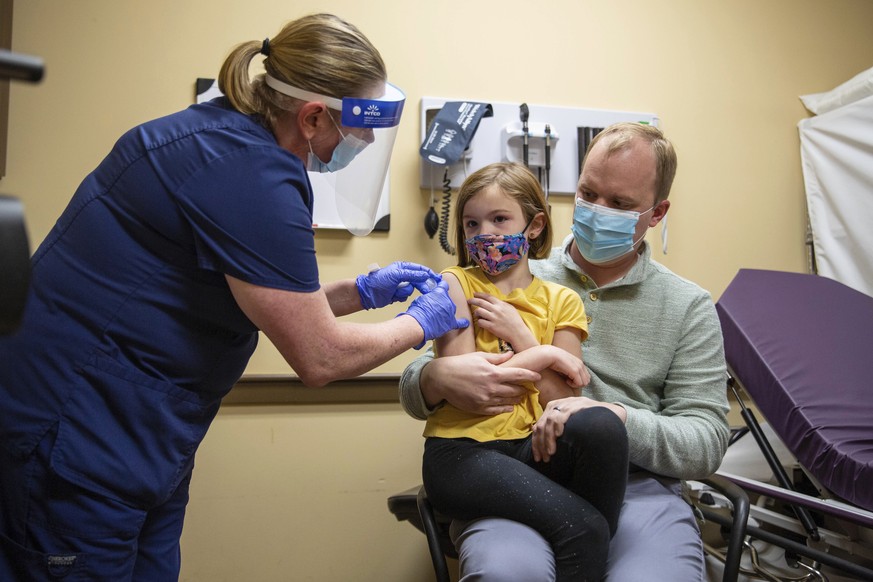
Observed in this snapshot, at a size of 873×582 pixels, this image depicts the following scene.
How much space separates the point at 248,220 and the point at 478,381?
21.2 inches

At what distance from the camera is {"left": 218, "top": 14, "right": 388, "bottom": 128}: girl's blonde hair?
1.19m

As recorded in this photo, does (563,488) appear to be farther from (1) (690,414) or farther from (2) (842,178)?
(2) (842,178)

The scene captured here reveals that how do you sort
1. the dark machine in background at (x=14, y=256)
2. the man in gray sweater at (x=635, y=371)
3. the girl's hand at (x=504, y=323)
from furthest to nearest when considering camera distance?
the girl's hand at (x=504, y=323), the man in gray sweater at (x=635, y=371), the dark machine in background at (x=14, y=256)

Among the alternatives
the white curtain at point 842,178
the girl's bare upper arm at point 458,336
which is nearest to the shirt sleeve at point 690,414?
the girl's bare upper arm at point 458,336

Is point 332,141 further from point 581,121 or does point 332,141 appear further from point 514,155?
point 581,121

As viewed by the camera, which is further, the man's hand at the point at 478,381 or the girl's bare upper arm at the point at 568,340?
the girl's bare upper arm at the point at 568,340

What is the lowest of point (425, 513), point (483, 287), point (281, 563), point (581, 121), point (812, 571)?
point (281, 563)

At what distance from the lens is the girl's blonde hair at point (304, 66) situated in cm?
119

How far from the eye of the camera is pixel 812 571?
1.70 metres

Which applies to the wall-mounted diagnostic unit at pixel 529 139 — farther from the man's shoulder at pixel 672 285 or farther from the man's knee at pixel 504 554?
the man's knee at pixel 504 554

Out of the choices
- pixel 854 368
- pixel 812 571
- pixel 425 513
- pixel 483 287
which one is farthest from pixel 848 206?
pixel 425 513

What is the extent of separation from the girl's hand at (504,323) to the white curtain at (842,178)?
66.0 inches

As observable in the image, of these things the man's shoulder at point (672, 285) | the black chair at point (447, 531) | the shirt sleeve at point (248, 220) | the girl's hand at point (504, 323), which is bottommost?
the black chair at point (447, 531)

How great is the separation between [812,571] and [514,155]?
147 cm
